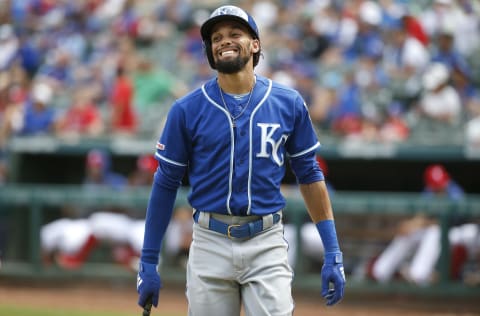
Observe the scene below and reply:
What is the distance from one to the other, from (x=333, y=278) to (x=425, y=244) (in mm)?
4680

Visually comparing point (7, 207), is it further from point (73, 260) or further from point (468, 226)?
point (468, 226)

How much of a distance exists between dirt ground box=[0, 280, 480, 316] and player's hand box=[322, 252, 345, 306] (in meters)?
4.22

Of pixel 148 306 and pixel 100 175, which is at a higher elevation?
pixel 100 175

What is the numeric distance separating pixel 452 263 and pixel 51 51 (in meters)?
7.39

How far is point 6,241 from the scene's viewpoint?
980 centimetres

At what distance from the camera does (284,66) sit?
10523mm

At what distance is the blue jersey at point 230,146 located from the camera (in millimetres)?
3590

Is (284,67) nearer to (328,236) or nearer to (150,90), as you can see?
(150,90)

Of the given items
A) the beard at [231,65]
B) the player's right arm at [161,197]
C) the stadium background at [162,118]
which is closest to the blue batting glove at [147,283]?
the player's right arm at [161,197]

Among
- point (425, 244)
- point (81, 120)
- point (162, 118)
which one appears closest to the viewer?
point (425, 244)

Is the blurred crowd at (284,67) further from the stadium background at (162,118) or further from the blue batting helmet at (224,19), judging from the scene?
the blue batting helmet at (224,19)

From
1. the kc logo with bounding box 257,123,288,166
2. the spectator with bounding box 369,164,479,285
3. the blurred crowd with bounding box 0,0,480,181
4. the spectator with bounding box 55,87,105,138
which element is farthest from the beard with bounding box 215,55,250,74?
the spectator with bounding box 55,87,105,138

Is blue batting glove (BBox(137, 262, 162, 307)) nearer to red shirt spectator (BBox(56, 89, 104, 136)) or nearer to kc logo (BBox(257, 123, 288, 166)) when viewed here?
kc logo (BBox(257, 123, 288, 166))

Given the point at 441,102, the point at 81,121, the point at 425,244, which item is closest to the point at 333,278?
the point at 425,244
